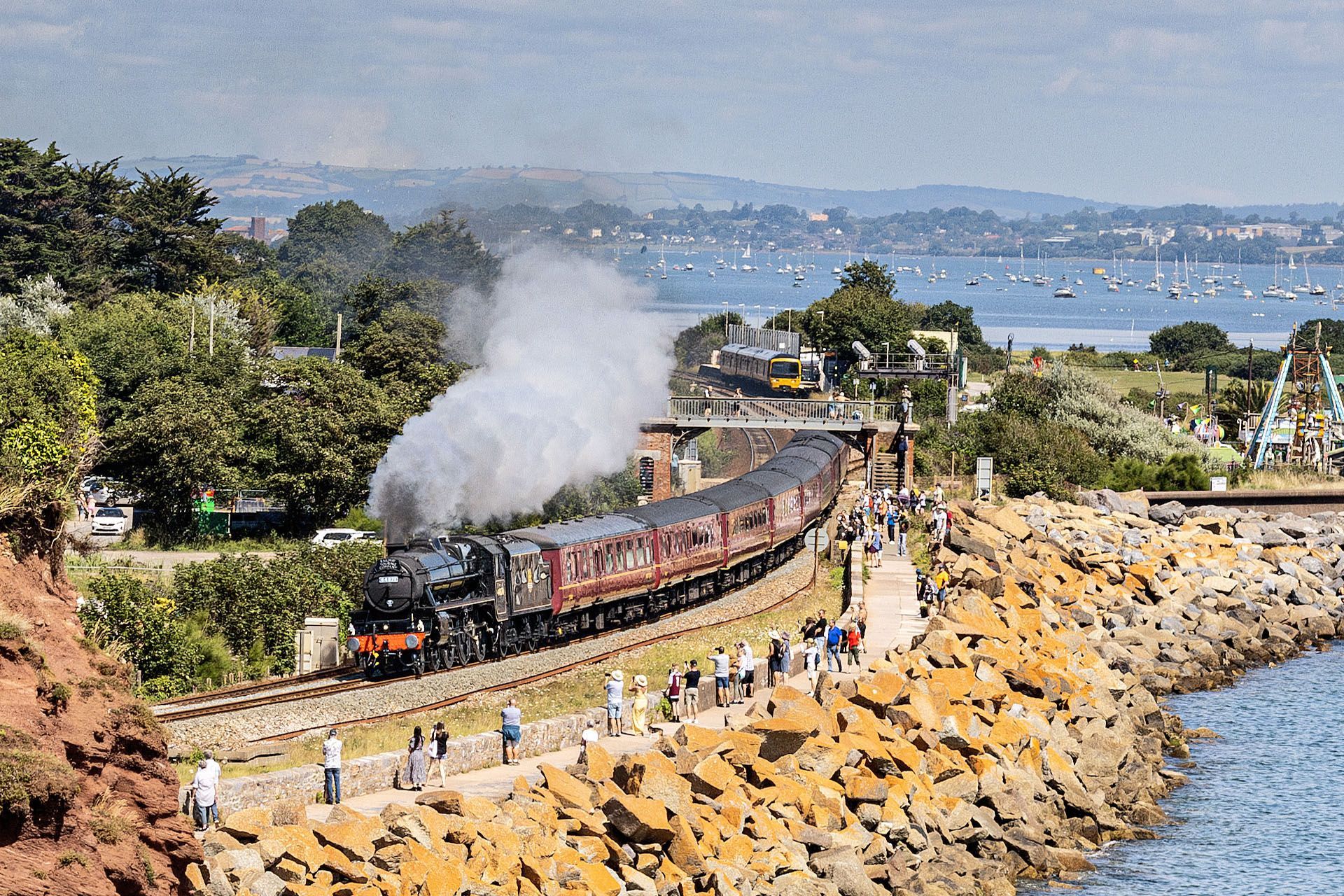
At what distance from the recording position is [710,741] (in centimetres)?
3167

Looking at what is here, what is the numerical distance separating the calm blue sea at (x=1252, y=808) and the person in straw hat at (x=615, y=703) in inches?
363

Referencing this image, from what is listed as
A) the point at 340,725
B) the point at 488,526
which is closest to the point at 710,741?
the point at 340,725

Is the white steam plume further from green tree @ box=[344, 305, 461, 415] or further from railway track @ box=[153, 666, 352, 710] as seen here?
railway track @ box=[153, 666, 352, 710]

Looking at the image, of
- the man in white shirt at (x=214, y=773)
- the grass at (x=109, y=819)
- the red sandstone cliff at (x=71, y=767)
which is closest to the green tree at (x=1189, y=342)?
the man in white shirt at (x=214, y=773)

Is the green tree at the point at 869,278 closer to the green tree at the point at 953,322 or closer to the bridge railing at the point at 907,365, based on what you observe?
the green tree at the point at 953,322

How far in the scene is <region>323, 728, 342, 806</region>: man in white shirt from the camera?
25.6 m

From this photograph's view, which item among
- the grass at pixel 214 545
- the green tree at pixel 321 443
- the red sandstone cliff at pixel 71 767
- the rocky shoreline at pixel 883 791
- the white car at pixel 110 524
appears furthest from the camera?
the green tree at pixel 321 443

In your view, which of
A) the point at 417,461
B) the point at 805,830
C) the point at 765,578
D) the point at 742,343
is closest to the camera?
the point at 805,830

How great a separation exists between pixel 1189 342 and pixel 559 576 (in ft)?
479

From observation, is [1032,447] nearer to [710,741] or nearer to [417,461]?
[417,461]

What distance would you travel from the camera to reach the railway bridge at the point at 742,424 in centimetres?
7331

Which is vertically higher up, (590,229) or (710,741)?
(590,229)

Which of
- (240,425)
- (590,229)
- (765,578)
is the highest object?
(590,229)

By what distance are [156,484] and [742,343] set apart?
54.3 m
